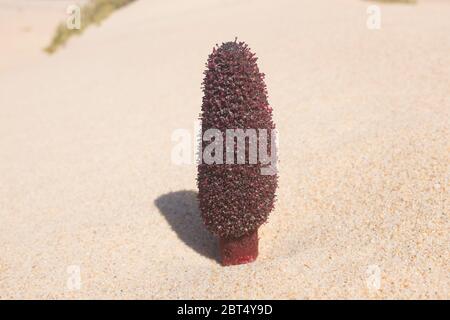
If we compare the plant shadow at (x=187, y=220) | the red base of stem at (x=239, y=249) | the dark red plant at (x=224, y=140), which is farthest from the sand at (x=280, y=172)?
the dark red plant at (x=224, y=140)

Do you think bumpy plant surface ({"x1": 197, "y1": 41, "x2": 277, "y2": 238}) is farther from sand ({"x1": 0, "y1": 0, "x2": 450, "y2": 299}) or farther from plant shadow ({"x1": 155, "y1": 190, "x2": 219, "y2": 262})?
plant shadow ({"x1": 155, "y1": 190, "x2": 219, "y2": 262})

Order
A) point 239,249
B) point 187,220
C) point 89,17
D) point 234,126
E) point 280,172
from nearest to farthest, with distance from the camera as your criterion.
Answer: point 234,126 < point 239,249 < point 187,220 < point 280,172 < point 89,17

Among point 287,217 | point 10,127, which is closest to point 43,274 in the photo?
point 287,217

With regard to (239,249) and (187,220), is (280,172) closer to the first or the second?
(187,220)

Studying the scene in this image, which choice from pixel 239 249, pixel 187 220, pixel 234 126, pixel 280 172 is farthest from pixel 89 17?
pixel 234 126

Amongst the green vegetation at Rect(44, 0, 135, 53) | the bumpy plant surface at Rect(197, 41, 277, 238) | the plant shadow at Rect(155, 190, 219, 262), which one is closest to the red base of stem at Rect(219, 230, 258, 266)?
the bumpy plant surface at Rect(197, 41, 277, 238)
